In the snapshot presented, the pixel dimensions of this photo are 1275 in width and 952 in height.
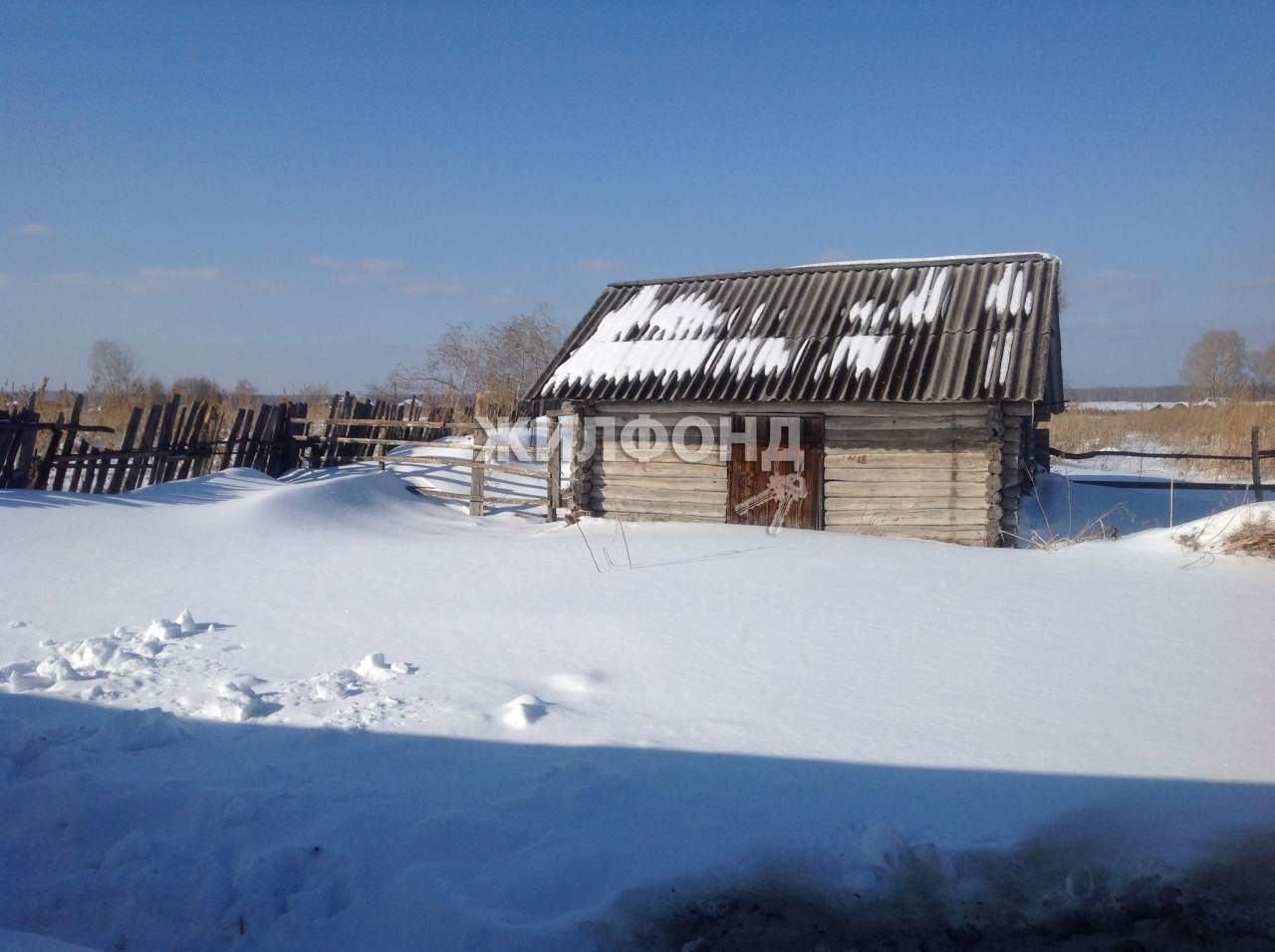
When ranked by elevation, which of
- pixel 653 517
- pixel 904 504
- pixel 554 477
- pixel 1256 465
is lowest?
pixel 653 517

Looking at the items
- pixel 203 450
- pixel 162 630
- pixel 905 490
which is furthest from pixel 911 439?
pixel 203 450

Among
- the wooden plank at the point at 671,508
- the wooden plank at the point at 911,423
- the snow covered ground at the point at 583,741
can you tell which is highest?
the wooden plank at the point at 911,423

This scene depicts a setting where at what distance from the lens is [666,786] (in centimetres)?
461

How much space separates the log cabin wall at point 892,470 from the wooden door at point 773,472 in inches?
4.6

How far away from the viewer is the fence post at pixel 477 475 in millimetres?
16344

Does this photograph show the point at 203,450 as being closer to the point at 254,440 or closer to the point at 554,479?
the point at 254,440

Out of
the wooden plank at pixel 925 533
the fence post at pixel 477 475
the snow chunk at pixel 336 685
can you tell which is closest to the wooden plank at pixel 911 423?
the wooden plank at pixel 925 533

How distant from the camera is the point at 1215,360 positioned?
243ft

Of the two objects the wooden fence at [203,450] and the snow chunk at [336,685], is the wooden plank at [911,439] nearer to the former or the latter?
the wooden fence at [203,450]

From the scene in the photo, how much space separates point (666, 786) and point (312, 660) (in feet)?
10.7

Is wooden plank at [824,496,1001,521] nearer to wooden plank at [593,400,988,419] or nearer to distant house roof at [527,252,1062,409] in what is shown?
wooden plank at [593,400,988,419]

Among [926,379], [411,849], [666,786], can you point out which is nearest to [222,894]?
[411,849]

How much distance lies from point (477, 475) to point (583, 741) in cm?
1160

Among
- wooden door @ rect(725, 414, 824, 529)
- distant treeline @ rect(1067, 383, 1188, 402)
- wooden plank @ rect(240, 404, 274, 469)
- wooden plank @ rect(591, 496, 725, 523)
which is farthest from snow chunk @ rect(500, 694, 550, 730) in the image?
distant treeline @ rect(1067, 383, 1188, 402)
